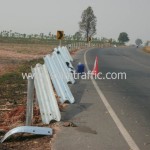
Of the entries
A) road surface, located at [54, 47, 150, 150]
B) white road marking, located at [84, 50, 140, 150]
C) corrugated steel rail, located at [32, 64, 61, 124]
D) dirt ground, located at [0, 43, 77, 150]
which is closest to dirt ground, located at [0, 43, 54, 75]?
dirt ground, located at [0, 43, 77, 150]

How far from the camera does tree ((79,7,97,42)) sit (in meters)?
113

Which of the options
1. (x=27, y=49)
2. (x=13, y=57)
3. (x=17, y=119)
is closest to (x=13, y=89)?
(x=17, y=119)

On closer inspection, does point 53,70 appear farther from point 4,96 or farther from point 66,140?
point 66,140

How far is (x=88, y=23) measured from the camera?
113312 millimetres

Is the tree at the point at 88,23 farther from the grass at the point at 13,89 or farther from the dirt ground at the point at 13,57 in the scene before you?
the grass at the point at 13,89

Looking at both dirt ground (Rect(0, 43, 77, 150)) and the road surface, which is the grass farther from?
the road surface

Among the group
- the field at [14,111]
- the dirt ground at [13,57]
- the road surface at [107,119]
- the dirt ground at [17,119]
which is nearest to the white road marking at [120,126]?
the road surface at [107,119]

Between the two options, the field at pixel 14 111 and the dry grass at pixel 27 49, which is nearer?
the field at pixel 14 111

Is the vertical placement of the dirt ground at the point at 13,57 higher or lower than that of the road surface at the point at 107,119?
lower

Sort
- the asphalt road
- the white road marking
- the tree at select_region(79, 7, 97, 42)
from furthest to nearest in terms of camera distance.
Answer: the tree at select_region(79, 7, 97, 42), the asphalt road, the white road marking

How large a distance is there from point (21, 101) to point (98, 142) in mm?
4759

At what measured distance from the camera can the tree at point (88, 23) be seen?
113m

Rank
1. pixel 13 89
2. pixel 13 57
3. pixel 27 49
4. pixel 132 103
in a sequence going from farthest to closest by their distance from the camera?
pixel 27 49
pixel 13 57
pixel 13 89
pixel 132 103

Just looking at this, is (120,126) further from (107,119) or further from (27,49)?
(27,49)
